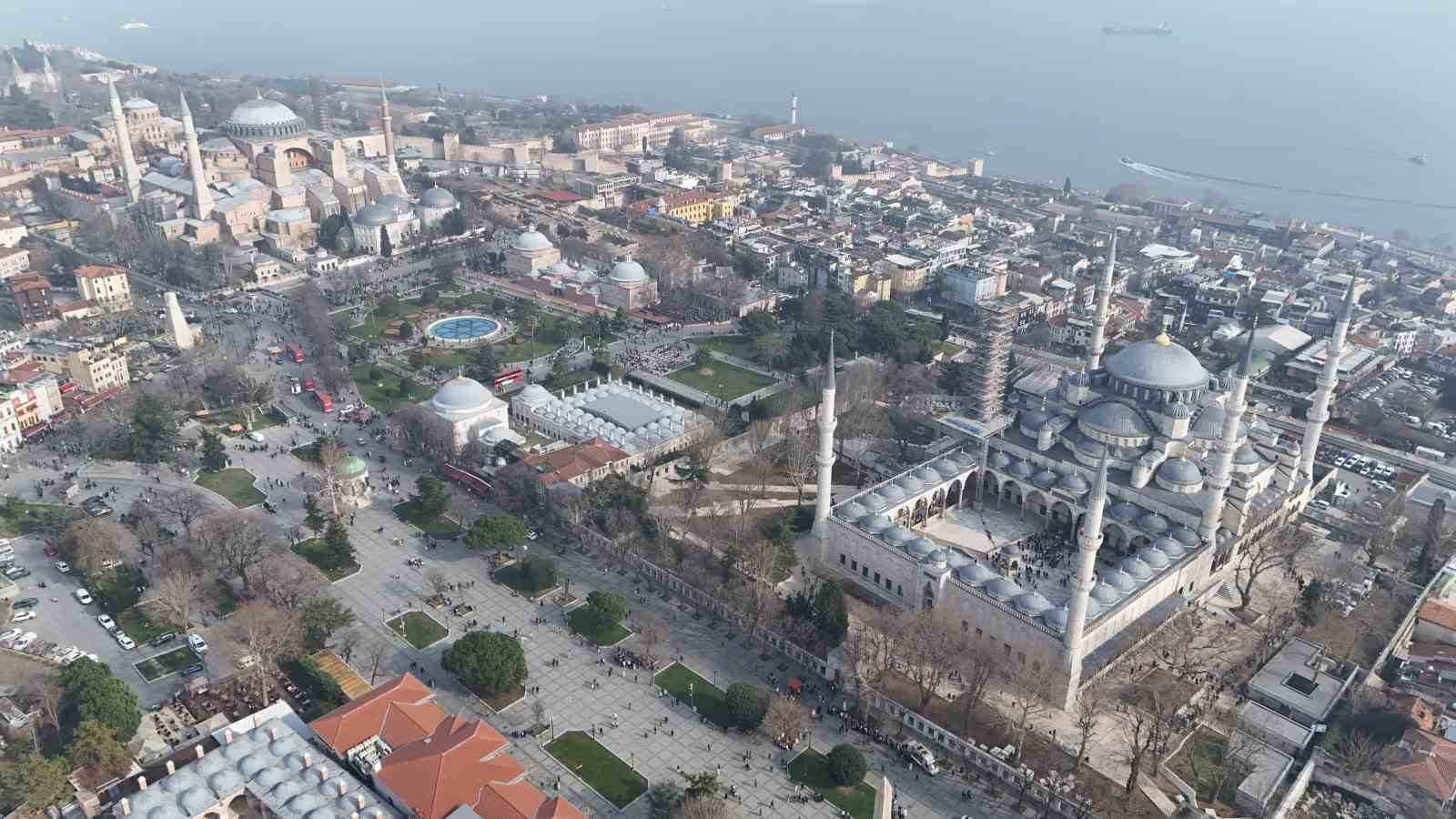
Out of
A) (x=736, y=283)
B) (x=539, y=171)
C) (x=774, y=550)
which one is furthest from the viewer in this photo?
(x=539, y=171)

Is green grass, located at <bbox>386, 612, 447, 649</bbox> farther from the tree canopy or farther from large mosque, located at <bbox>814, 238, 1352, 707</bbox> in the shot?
large mosque, located at <bbox>814, 238, 1352, 707</bbox>

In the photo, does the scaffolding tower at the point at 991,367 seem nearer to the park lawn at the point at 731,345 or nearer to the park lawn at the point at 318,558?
the park lawn at the point at 731,345

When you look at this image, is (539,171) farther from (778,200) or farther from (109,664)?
(109,664)

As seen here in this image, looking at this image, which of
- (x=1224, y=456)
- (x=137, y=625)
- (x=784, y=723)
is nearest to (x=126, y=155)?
(x=137, y=625)

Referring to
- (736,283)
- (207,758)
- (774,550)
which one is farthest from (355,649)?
(736,283)

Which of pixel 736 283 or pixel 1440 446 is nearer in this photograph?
pixel 1440 446

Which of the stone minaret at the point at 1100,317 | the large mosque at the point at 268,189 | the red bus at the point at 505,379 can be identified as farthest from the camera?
the large mosque at the point at 268,189

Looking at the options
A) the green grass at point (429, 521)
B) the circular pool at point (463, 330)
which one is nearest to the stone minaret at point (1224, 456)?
the green grass at point (429, 521)
